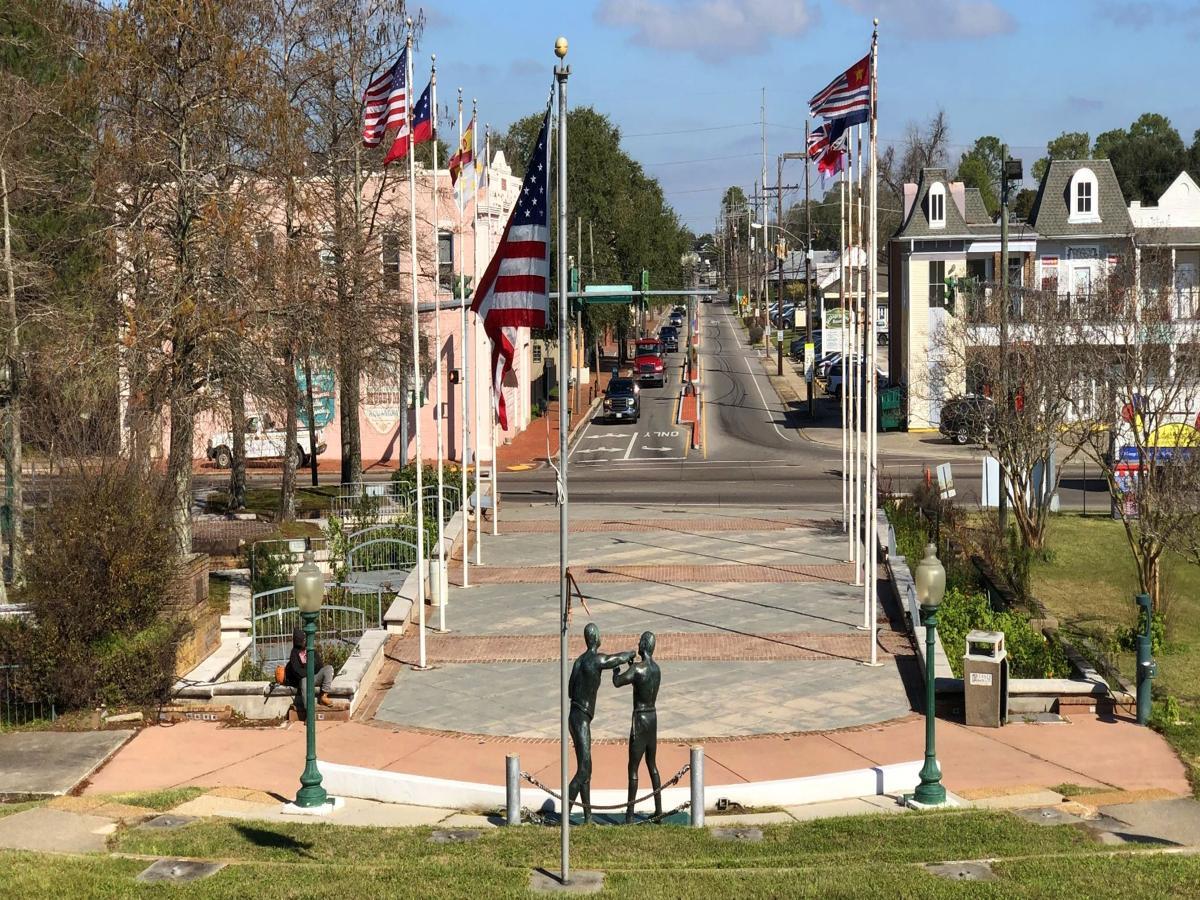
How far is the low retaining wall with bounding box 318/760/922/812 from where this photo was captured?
604 inches

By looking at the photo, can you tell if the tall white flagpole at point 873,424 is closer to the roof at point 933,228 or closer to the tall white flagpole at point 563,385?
the tall white flagpole at point 563,385

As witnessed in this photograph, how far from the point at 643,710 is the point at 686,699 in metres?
5.78

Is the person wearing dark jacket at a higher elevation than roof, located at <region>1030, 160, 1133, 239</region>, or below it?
below

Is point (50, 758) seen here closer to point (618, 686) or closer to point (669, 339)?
point (618, 686)

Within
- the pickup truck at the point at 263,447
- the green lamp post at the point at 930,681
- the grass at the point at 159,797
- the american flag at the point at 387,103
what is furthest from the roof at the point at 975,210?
the grass at the point at 159,797

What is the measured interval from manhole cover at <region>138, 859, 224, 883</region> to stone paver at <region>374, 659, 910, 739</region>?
675cm

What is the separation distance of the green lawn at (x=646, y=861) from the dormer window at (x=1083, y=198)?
48185 millimetres

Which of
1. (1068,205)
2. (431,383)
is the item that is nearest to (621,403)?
(431,383)

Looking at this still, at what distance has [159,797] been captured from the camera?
50.9ft

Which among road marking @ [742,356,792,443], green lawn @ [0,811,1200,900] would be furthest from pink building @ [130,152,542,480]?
green lawn @ [0,811,1200,900]

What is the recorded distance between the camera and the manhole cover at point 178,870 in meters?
11.7

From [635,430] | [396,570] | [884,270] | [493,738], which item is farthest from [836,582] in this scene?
[884,270]

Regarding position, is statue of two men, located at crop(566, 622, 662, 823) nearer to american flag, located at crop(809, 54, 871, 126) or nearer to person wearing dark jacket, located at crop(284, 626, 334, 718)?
person wearing dark jacket, located at crop(284, 626, 334, 718)

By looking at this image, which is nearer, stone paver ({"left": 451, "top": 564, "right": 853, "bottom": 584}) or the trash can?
the trash can
